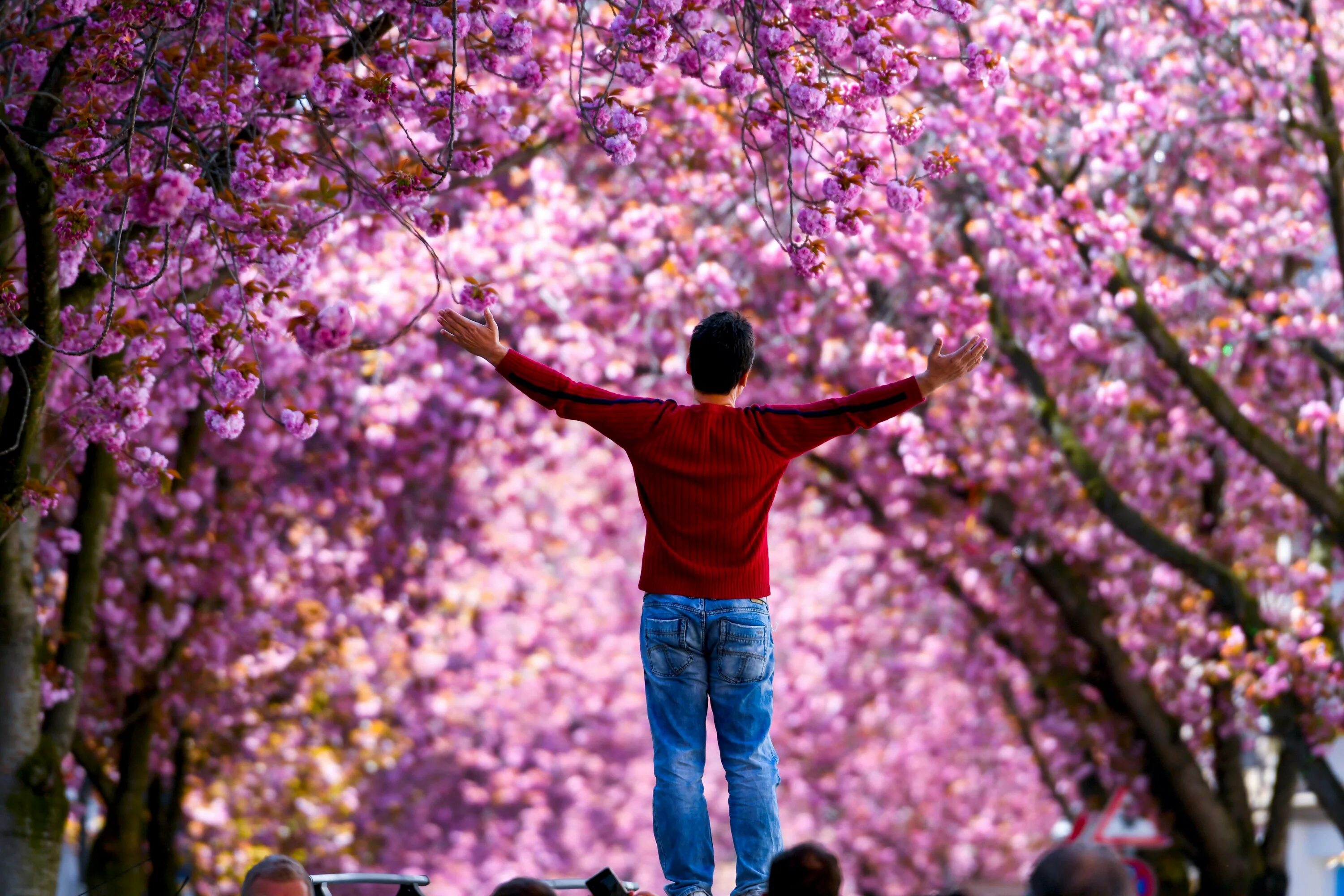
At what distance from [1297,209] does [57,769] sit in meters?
10.2

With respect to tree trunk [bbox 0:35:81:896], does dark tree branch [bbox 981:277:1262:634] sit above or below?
above

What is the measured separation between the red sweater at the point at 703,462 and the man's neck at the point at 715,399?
73 mm

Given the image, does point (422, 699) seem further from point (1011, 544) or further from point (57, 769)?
point (57, 769)

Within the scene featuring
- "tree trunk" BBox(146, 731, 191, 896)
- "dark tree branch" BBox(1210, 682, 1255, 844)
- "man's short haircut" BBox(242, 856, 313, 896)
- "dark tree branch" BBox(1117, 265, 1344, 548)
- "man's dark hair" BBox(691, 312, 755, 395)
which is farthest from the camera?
"dark tree branch" BBox(1210, 682, 1255, 844)

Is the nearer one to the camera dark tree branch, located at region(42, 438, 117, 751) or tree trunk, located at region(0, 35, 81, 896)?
tree trunk, located at region(0, 35, 81, 896)

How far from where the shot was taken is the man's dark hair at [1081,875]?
4348 mm

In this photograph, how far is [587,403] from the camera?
19.5 feet

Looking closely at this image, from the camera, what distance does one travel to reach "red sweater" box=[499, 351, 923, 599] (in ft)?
19.4

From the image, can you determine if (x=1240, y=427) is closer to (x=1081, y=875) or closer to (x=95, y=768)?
(x=1081, y=875)

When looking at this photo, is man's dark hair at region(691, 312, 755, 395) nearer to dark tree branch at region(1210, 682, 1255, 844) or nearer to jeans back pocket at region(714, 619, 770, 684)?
jeans back pocket at region(714, 619, 770, 684)

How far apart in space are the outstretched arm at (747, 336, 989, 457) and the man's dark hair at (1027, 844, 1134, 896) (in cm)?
174

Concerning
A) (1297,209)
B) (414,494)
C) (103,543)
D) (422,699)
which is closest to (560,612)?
(422,699)

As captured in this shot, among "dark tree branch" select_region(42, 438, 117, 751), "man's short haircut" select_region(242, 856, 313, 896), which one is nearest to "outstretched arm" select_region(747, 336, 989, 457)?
"man's short haircut" select_region(242, 856, 313, 896)

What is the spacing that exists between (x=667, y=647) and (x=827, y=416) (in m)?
0.91
